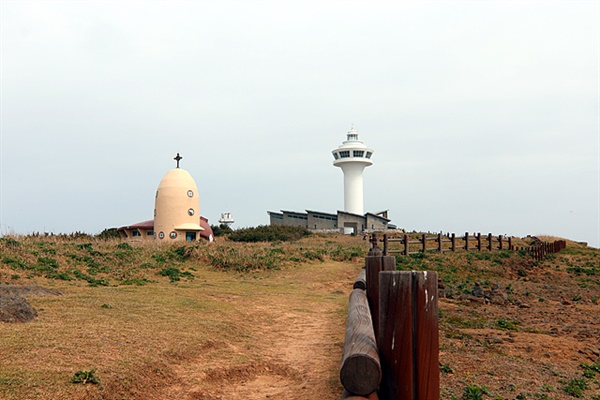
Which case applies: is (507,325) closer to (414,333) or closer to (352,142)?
(414,333)

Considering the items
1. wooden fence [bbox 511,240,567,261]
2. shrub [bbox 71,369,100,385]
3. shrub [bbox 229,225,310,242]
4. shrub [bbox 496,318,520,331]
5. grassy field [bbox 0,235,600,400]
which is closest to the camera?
shrub [bbox 71,369,100,385]

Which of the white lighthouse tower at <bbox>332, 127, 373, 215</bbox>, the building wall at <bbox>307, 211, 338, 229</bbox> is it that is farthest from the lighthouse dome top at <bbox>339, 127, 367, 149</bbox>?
the building wall at <bbox>307, 211, 338, 229</bbox>

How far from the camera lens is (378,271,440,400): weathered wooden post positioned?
3.36 metres

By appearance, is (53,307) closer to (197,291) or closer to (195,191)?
(197,291)

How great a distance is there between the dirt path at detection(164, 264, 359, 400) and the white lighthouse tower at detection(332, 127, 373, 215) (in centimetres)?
4456

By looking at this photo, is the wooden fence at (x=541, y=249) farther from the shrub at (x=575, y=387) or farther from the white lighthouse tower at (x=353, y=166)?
the white lighthouse tower at (x=353, y=166)

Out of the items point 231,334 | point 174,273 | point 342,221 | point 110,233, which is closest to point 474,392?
point 231,334

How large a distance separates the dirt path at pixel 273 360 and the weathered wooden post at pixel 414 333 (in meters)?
2.17

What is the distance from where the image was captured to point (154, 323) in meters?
8.50

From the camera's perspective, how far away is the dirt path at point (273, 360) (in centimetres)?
580

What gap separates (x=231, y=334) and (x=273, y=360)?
1648 millimetres

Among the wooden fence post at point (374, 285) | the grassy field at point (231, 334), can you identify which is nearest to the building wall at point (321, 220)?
the grassy field at point (231, 334)

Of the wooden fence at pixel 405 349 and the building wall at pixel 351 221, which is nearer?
the wooden fence at pixel 405 349

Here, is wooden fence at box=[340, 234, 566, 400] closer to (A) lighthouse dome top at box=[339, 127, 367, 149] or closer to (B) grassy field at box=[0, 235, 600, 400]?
(B) grassy field at box=[0, 235, 600, 400]
